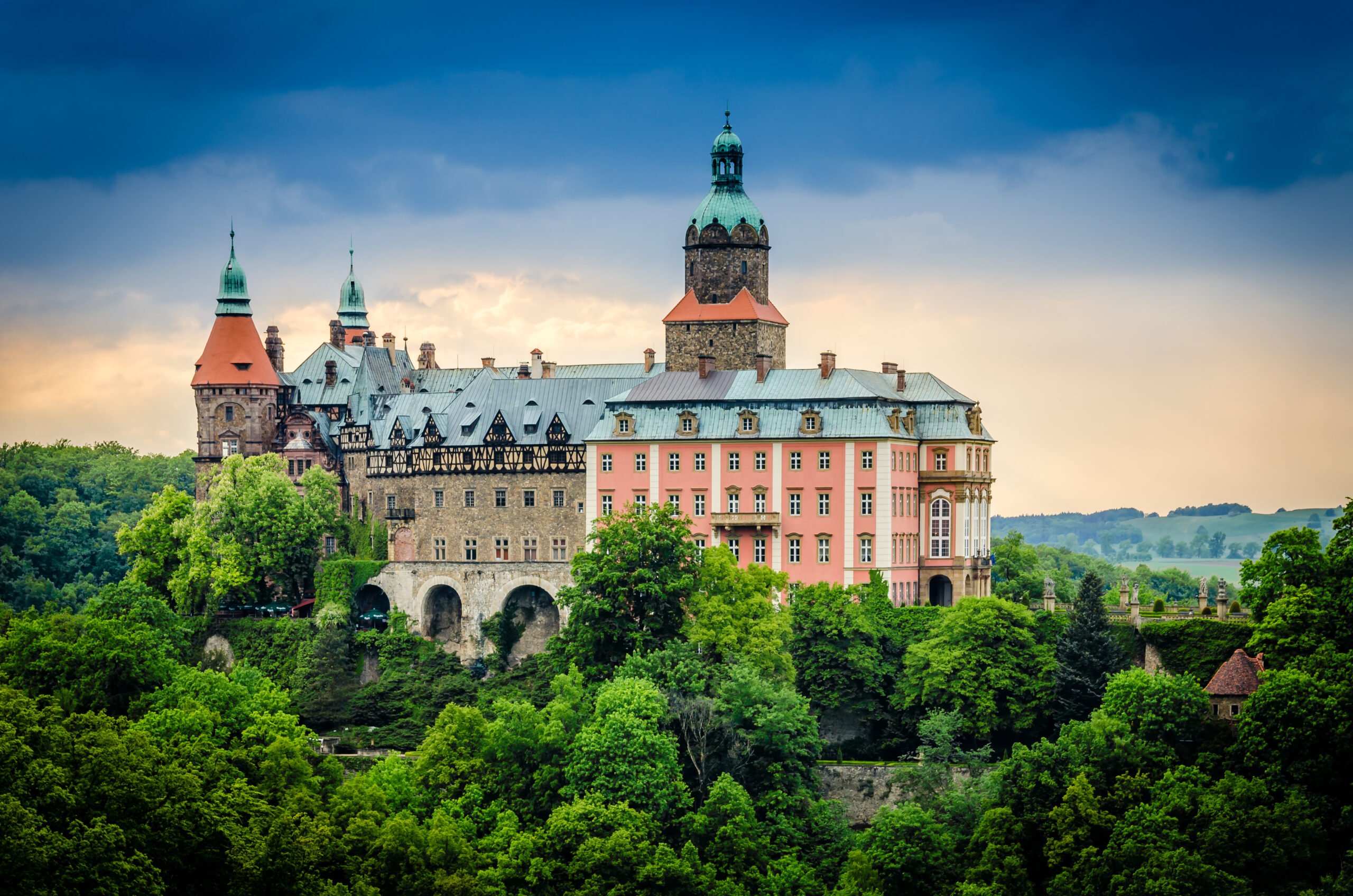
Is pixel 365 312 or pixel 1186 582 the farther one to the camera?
pixel 1186 582

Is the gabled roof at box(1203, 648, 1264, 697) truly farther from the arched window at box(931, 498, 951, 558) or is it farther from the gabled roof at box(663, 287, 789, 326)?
the gabled roof at box(663, 287, 789, 326)

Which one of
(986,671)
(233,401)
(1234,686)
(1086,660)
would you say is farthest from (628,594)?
(233,401)

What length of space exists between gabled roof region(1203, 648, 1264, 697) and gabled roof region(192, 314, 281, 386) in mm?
48975

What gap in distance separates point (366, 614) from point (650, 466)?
14.0 m

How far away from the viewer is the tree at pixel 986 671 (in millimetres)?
72312

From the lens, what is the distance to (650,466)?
86.4 metres

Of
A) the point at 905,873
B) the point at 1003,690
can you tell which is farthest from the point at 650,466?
the point at 905,873

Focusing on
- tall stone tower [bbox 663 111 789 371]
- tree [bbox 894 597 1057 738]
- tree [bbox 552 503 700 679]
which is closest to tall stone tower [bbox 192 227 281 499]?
tall stone tower [bbox 663 111 789 371]

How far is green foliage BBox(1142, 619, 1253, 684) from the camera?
2773 inches

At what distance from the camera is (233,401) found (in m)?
99.2

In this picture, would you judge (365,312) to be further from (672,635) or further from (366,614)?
(672,635)

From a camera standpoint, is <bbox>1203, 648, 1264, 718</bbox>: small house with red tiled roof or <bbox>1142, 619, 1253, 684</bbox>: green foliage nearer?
<bbox>1203, 648, 1264, 718</bbox>: small house with red tiled roof

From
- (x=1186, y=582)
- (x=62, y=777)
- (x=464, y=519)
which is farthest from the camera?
(x=1186, y=582)

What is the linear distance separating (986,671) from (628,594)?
12799 millimetres
